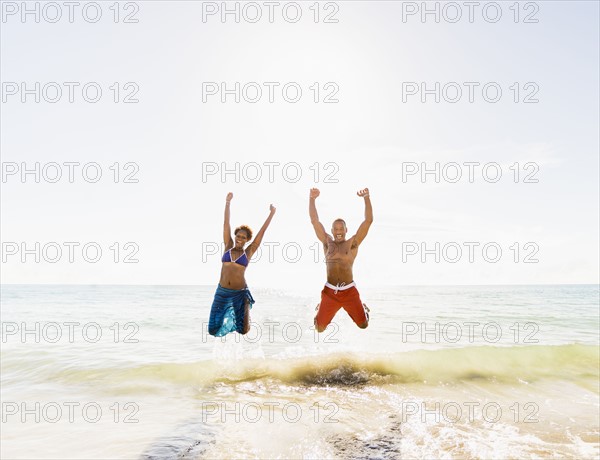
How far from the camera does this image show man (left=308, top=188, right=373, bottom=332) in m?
8.55

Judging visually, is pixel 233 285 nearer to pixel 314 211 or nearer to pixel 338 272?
pixel 338 272

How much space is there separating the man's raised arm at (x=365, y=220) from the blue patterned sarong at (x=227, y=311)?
2.71 meters

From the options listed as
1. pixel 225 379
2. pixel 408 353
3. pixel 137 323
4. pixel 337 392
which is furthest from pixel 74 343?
pixel 408 353

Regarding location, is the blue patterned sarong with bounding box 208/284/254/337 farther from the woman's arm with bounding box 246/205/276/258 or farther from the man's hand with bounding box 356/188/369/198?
the man's hand with bounding box 356/188/369/198

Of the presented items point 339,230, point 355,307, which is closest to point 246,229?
point 339,230

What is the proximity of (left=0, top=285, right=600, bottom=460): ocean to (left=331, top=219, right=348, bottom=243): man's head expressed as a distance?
13.1 ft

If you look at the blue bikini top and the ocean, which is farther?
the blue bikini top

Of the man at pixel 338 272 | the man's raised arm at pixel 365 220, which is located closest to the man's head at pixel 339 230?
the man at pixel 338 272

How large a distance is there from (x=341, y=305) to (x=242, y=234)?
2.59 meters

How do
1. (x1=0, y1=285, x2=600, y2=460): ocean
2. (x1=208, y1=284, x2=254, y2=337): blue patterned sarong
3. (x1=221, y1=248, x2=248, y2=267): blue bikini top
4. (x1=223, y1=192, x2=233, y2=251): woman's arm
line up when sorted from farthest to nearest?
(x1=208, y1=284, x2=254, y2=337): blue patterned sarong, (x1=221, y1=248, x2=248, y2=267): blue bikini top, (x1=223, y1=192, x2=233, y2=251): woman's arm, (x1=0, y1=285, x2=600, y2=460): ocean

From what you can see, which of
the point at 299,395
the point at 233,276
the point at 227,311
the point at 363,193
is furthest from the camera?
the point at 299,395

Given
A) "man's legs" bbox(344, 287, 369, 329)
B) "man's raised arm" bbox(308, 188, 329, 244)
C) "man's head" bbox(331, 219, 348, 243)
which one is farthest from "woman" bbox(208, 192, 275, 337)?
"man's legs" bbox(344, 287, 369, 329)

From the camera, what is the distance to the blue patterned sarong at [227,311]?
8.98m

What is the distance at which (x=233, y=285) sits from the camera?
9039 mm
